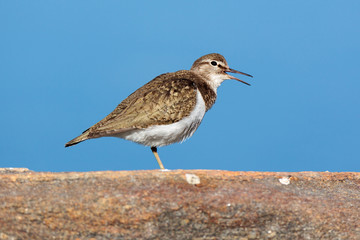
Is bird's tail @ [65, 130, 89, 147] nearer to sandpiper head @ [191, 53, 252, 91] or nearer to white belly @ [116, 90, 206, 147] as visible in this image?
white belly @ [116, 90, 206, 147]

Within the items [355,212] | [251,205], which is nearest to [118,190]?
[251,205]

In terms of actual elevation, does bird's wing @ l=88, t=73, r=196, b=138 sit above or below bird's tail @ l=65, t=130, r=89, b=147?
above

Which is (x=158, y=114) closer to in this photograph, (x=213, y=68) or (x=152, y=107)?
(x=152, y=107)

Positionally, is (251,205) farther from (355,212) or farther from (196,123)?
(196,123)

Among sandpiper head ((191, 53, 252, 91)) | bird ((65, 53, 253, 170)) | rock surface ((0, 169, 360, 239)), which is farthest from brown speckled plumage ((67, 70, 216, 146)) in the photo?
rock surface ((0, 169, 360, 239))

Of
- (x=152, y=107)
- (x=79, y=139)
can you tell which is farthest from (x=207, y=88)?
(x=79, y=139)

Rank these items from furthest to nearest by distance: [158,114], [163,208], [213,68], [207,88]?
1. [213,68]
2. [207,88]
3. [158,114]
4. [163,208]

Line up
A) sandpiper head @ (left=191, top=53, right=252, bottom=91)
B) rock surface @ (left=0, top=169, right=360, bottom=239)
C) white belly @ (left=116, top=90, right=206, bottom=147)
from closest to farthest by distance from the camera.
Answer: rock surface @ (left=0, top=169, right=360, bottom=239) < white belly @ (left=116, top=90, right=206, bottom=147) < sandpiper head @ (left=191, top=53, right=252, bottom=91)
